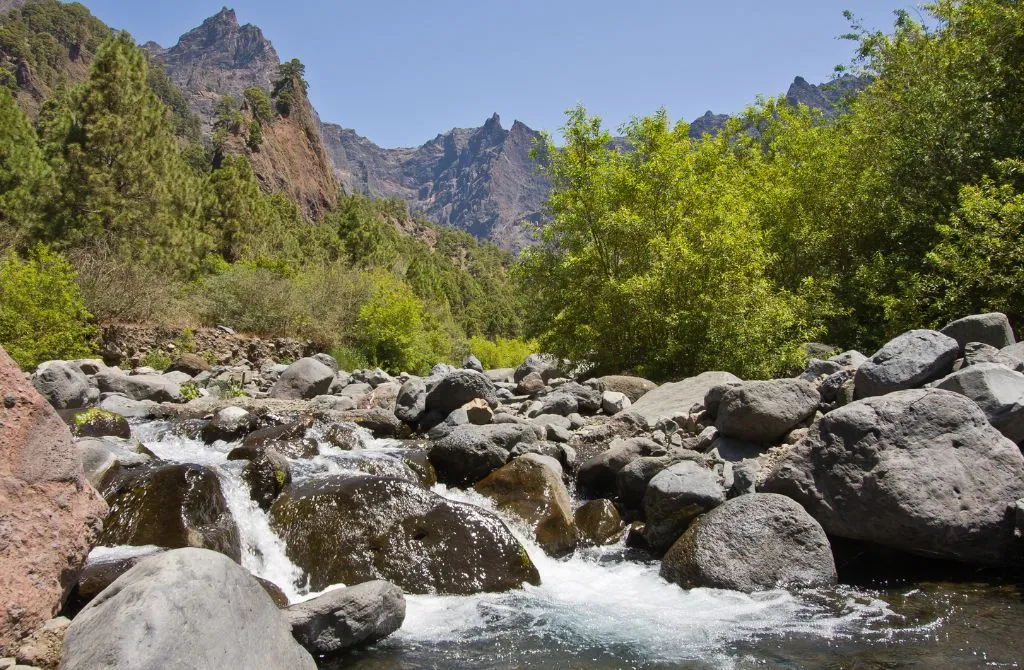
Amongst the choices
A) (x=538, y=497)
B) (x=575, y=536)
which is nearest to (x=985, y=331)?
(x=575, y=536)

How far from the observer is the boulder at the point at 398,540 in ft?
21.0

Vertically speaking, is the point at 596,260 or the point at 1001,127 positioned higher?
the point at 1001,127

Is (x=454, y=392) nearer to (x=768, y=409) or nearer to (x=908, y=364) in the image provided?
(x=768, y=409)

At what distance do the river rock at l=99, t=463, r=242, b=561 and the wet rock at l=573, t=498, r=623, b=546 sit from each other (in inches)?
148

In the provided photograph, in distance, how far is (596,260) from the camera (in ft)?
51.5

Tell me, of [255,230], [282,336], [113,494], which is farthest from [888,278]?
[255,230]

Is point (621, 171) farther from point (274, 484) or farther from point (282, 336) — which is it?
point (282, 336)

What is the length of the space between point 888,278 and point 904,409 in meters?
8.93

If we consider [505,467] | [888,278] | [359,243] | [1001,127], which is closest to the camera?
[505,467]

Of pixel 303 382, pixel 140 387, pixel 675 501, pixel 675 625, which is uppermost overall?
pixel 303 382

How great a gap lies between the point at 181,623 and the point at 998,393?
7.42 m

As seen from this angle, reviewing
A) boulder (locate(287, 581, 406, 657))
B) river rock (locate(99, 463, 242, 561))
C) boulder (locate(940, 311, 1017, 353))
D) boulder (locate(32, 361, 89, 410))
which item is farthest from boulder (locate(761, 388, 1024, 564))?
boulder (locate(32, 361, 89, 410))

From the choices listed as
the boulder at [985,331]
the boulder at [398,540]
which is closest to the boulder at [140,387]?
the boulder at [398,540]

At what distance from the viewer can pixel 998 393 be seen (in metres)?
6.70
